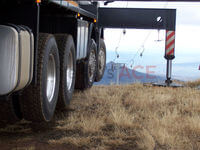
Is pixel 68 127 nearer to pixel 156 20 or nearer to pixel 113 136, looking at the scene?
pixel 113 136

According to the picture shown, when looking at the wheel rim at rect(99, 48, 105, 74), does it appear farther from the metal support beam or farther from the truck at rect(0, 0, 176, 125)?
the truck at rect(0, 0, 176, 125)

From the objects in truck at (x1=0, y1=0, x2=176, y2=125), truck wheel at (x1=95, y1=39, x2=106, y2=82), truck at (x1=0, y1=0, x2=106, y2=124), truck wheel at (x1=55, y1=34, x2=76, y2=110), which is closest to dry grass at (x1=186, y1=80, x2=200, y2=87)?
truck wheel at (x1=95, y1=39, x2=106, y2=82)

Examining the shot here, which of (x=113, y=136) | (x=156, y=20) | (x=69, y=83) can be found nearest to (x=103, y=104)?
(x=69, y=83)

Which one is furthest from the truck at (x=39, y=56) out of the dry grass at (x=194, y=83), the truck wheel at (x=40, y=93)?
the dry grass at (x=194, y=83)

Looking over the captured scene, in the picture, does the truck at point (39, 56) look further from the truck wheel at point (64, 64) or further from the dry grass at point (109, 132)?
the dry grass at point (109, 132)

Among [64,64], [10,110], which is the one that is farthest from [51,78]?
[10,110]

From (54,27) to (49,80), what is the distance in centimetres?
154

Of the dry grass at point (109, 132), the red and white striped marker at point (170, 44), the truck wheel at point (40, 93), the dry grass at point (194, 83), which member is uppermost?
the red and white striped marker at point (170, 44)

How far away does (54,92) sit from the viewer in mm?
5348

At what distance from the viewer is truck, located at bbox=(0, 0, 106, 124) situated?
3785 millimetres

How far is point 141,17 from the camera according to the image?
35.9ft

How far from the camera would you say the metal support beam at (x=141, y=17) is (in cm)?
1085

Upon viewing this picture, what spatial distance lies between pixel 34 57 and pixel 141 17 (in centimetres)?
705

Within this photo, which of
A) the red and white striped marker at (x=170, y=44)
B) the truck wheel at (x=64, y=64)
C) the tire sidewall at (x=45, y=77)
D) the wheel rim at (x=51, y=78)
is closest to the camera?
the tire sidewall at (x=45, y=77)
